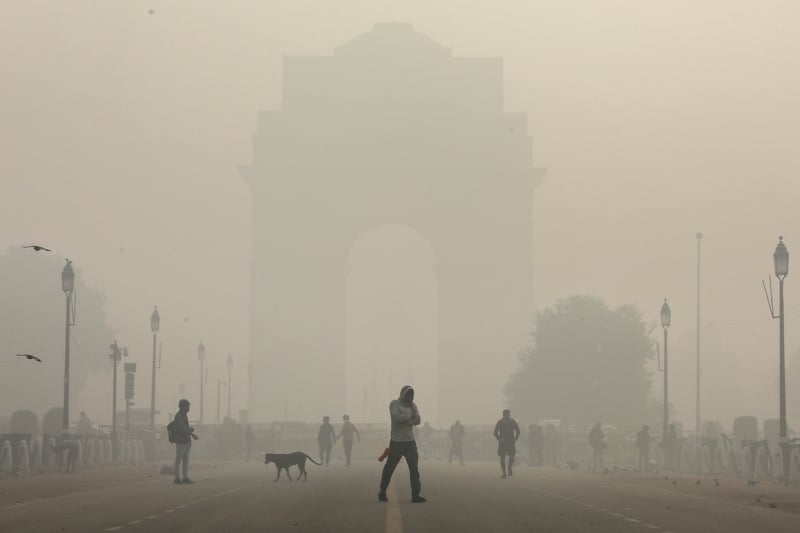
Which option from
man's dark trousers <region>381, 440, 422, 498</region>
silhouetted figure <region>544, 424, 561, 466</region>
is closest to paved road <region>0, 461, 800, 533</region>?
man's dark trousers <region>381, 440, 422, 498</region>

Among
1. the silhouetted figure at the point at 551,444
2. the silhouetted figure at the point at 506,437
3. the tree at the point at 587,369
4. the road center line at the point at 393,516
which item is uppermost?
the tree at the point at 587,369

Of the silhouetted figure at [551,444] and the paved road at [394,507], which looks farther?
the silhouetted figure at [551,444]

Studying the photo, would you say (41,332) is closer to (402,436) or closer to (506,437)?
(506,437)

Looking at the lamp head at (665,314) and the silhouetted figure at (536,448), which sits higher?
the lamp head at (665,314)

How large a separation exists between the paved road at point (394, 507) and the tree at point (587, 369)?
70.8m

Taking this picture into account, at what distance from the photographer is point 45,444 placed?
44219 mm

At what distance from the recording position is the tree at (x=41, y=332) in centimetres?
12862

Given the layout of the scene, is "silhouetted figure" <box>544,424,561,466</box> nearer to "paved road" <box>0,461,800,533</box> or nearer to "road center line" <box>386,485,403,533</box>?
"paved road" <box>0,461,800,533</box>

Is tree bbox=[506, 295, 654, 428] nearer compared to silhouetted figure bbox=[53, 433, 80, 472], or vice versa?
silhouetted figure bbox=[53, 433, 80, 472]

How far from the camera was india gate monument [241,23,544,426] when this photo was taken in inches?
5335

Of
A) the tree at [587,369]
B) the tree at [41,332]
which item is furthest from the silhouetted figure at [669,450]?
the tree at [41,332]

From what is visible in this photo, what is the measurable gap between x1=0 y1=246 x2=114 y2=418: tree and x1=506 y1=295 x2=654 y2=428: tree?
3828 centimetres

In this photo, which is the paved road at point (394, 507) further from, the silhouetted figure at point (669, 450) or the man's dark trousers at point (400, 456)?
the silhouetted figure at point (669, 450)

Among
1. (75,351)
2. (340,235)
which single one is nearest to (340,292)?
(340,235)
